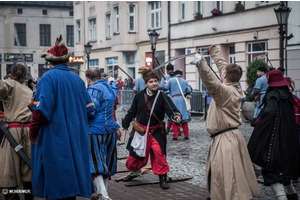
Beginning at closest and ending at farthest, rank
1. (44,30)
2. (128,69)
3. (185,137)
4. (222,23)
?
1. (185,137)
2. (222,23)
3. (128,69)
4. (44,30)

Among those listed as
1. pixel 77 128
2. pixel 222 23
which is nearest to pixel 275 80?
pixel 77 128

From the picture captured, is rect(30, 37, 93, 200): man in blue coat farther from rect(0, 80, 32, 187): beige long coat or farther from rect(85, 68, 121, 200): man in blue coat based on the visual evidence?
rect(0, 80, 32, 187): beige long coat

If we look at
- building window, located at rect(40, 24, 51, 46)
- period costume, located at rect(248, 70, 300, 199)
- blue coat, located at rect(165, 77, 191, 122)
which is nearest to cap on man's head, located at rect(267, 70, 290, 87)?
period costume, located at rect(248, 70, 300, 199)

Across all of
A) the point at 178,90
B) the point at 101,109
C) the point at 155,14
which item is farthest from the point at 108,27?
the point at 101,109

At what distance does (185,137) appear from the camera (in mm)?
12539

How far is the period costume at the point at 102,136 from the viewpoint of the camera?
5.65m

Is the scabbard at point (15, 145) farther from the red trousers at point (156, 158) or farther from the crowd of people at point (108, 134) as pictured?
the red trousers at point (156, 158)

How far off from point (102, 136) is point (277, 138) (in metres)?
2.20

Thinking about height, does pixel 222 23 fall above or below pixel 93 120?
above

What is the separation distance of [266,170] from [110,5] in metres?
29.3

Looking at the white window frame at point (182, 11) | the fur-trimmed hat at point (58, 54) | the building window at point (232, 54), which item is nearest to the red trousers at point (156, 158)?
the fur-trimmed hat at point (58, 54)

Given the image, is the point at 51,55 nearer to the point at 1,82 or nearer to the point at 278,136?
the point at 1,82

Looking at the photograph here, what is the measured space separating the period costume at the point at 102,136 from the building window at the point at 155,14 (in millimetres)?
23200

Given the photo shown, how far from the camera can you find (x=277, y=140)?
5.64 metres
